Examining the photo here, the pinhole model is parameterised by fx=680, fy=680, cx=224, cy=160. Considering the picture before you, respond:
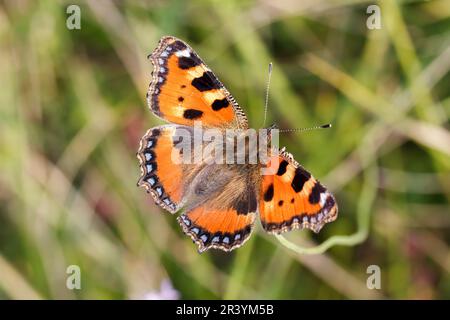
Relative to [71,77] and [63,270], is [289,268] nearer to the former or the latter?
[63,270]

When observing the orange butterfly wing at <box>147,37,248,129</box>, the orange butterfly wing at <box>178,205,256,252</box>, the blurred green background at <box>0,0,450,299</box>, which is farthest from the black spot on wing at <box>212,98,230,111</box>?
the blurred green background at <box>0,0,450,299</box>

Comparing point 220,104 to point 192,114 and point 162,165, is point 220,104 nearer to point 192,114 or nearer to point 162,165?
point 192,114

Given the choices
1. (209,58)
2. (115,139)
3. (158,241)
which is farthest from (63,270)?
(209,58)

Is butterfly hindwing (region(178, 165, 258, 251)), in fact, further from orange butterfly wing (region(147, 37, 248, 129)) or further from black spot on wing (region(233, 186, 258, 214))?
orange butterfly wing (region(147, 37, 248, 129))

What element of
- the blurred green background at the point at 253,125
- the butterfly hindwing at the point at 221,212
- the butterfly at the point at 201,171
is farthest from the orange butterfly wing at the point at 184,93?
the blurred green background at the point at 253,125

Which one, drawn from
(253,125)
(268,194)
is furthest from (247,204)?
(253,125)

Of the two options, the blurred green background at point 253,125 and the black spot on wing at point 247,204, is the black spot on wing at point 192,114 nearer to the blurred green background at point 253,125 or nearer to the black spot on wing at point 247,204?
the black spot on wing at point 247,204

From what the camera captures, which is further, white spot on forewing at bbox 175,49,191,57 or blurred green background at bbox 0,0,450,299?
blurred green background at bbox 0,0,450,299
